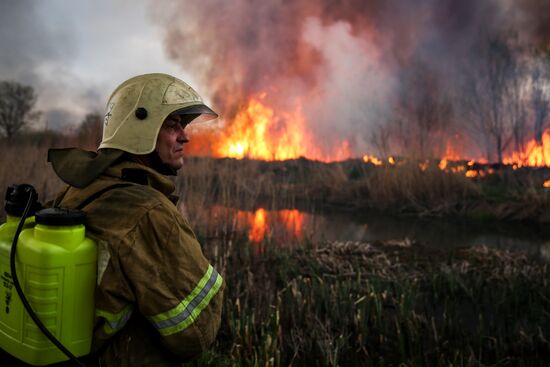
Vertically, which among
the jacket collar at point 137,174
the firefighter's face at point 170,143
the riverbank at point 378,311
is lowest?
the riverbank at point 378,311

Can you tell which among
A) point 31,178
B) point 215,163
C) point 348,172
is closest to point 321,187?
point 348,172

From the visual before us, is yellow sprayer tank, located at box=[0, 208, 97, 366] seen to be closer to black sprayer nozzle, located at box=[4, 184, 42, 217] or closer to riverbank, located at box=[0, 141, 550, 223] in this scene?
black sprayer nozzle, located at box=[4, 184, 42, 217]

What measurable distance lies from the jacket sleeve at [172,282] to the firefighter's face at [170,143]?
0.49m

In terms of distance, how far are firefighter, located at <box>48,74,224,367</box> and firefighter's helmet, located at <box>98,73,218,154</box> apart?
13 cm

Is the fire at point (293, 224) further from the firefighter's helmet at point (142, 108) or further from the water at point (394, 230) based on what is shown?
the firefighter's helmet at point (142, 108)

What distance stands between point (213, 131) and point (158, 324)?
7045 millimetres

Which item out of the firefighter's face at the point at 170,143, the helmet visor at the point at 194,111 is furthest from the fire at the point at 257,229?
the firefighter's face at the point at 170,143

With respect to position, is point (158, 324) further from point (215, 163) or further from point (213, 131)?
point (213, 131)

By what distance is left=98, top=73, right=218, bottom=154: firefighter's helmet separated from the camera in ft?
6.12

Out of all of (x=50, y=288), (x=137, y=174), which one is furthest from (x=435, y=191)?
(x=50, y=288)

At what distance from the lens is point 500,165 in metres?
16.5

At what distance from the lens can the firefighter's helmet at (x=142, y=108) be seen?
6.12 feet

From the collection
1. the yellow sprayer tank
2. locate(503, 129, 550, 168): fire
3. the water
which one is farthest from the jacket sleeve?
locate(503, 129, 550, 168): fire

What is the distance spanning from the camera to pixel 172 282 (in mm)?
1492
